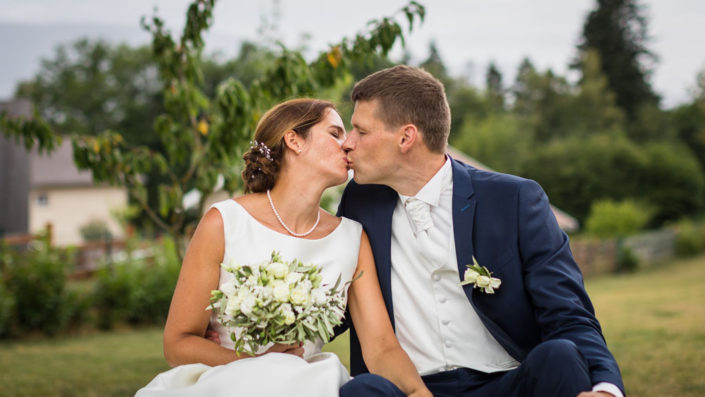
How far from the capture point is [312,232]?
10.8ft

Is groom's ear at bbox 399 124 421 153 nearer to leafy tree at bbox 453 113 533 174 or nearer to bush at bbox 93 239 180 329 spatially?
bush at bbox 93 239 180 329

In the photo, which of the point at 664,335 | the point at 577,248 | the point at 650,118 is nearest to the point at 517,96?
the point at 650,118

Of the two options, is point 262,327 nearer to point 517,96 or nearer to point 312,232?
point 312,232

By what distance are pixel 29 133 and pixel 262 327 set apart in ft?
9.83

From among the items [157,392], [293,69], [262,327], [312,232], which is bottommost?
[157,392]

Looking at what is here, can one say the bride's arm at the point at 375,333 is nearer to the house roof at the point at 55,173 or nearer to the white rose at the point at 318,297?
the white rose at the point at 318,297

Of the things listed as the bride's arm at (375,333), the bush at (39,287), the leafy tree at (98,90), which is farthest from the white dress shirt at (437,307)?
the leafy tree at (98,90)

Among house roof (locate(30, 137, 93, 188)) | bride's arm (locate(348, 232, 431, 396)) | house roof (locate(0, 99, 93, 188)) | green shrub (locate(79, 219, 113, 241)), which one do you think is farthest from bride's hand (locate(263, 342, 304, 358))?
house roof (locate(30, 137, 93, 188))

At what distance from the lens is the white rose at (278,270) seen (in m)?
2.54

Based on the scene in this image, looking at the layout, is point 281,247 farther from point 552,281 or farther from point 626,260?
point 626,260

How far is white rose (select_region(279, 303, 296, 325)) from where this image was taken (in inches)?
97.9

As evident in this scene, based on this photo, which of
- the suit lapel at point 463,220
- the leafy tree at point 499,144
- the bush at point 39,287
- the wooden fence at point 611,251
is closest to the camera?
the suit lapel at point 463,220

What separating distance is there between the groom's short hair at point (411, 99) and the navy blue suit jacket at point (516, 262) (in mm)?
244

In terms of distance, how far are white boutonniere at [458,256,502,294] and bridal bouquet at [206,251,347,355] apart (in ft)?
2.12
